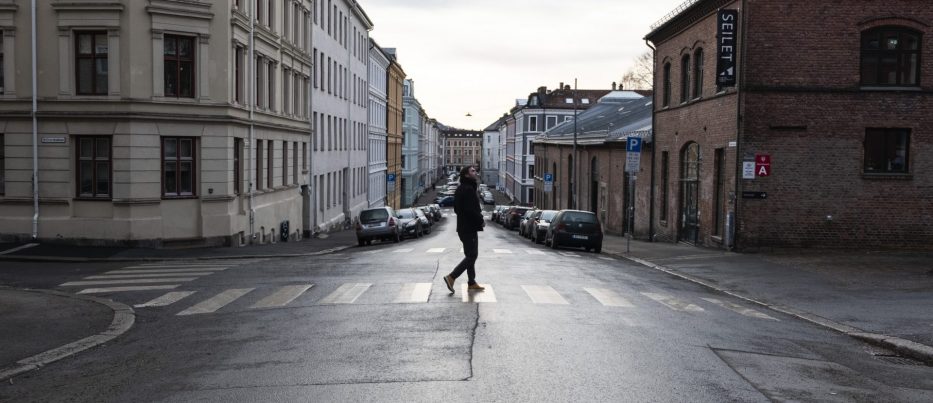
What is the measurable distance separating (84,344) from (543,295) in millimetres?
6298

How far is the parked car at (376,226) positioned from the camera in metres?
33.4

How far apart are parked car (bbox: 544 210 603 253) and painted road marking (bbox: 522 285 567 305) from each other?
1348 cm

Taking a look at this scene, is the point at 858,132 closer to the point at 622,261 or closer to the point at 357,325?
the point at 622,261

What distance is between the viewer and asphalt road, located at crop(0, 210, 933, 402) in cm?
717

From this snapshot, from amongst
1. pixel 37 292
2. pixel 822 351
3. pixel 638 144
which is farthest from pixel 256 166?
pixel 822 351

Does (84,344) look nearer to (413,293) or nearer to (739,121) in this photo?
(413,293)

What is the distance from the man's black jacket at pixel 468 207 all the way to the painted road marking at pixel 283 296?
2.75 metres

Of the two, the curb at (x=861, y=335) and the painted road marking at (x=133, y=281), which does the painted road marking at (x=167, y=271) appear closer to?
Result: the painted road marking at (x=133, y=281)

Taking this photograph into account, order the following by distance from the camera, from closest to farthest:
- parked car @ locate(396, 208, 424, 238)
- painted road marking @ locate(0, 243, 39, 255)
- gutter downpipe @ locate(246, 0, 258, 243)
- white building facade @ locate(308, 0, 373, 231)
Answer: painted road marking @ locate(0, 243, 39, 255), gutter downpipe @ locate(246, 0, 258, 243), parked car @ locate(396, 208, 424, 238), white building facade @ locate(308, 0, 373, 231)

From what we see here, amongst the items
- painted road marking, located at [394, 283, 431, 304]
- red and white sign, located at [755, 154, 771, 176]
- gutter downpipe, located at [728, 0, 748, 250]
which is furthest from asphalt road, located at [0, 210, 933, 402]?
gutter downpipe, located at [728, 0, 748, 250]

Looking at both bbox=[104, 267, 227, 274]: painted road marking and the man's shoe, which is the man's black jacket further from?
bbox=[104, 267, 227, 274]: painted road marking

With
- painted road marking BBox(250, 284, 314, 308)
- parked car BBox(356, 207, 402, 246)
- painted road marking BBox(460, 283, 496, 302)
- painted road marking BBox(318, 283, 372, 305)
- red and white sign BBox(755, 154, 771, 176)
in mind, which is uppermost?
red and white sign BBox(755, 154, 771, 176)

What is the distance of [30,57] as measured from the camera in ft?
79.9

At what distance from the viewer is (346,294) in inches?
526
